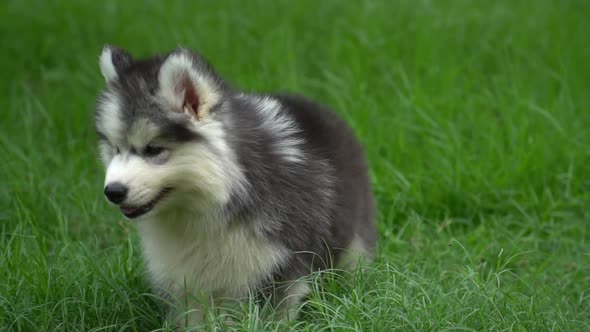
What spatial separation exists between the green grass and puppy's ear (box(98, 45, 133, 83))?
3.45ft

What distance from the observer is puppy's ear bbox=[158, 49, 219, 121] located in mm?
3240

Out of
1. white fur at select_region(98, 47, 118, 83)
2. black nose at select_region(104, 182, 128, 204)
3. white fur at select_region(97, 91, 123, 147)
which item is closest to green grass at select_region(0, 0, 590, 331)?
black nose at select_region(104, 182, 128, 204)

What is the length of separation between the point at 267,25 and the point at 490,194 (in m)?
3.17

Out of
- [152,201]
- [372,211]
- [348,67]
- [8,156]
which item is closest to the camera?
[152,201]

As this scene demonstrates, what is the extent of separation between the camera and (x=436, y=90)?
6.39m

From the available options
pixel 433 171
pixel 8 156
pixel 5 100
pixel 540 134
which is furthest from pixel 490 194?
pixel 5 100

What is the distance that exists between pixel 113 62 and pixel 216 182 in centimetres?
71

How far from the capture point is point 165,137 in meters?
3.27

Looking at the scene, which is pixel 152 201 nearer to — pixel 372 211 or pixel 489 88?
pixel 372 211

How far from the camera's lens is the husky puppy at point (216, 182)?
328 cm

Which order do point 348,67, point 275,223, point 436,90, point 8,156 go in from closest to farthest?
point 275,223 < point 8,156 < point 436,90 < point 348,67

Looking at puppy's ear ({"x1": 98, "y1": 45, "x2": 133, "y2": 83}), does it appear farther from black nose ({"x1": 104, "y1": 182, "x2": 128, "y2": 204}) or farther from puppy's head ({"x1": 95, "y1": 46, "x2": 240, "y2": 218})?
black nose ({"x1": 104, "y1": 182, "x2": 128, "y2": 204})

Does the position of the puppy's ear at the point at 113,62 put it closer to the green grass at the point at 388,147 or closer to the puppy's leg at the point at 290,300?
the green grass at the point at 388,147

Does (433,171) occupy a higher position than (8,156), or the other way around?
(8,156)
